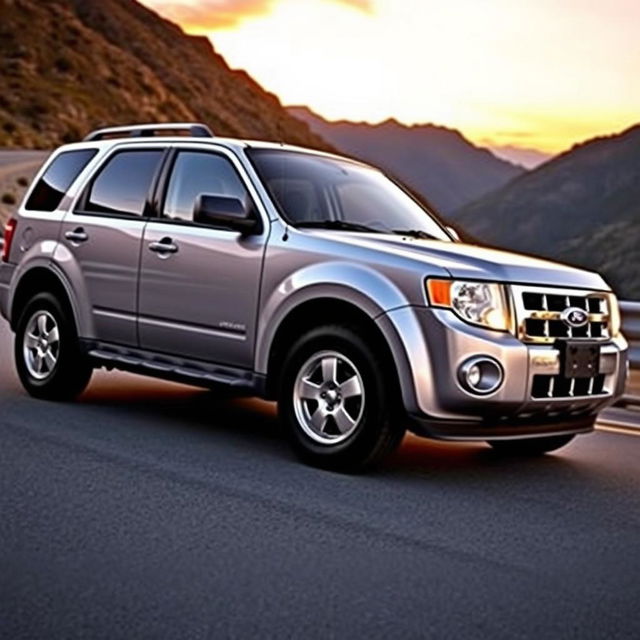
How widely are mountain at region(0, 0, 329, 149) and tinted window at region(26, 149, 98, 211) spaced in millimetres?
59718

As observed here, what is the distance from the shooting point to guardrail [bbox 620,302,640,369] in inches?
415

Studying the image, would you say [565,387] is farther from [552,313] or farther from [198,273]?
[198,273]

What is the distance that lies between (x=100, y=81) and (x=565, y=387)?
3322 inches

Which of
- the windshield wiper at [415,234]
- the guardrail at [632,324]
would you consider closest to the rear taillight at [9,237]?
the windshield wiper at [415,234]

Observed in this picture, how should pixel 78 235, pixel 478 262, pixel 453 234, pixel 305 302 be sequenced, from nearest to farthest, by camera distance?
pixel 478 262
pixel 305 302
pixel 453 234
pixel 78 235

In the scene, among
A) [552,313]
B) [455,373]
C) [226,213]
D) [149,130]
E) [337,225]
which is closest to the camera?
[455,373]

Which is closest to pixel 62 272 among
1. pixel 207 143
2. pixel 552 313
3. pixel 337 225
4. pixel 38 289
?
pixel 38 289

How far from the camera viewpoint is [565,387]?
7.30 meters

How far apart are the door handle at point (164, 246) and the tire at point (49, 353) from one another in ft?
3.55

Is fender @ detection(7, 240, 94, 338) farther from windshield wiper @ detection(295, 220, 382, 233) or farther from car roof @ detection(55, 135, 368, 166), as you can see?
windshield wiper @ detection(295, 220, 382, 233)

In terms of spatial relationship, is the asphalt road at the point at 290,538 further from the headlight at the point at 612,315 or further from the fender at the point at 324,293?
the headlight at the point at 612,315

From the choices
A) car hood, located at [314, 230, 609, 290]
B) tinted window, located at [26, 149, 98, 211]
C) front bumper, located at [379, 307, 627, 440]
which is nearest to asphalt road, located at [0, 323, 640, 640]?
front bumper, located at [379, 307, 627, 440]

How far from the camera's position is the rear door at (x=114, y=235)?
870cm

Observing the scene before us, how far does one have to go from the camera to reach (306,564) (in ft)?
17.6
